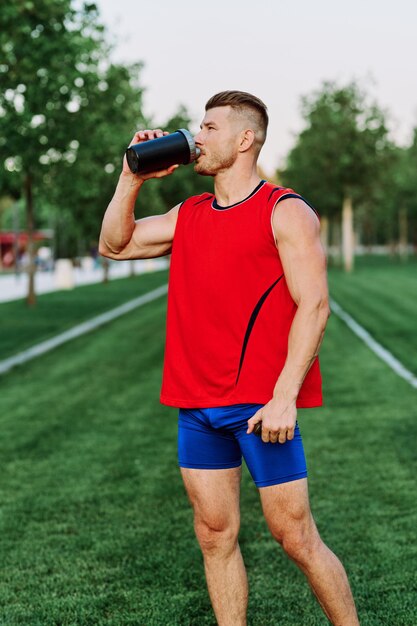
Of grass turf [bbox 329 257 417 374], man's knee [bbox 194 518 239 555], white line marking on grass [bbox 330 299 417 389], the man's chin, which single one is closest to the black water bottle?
the man's chin

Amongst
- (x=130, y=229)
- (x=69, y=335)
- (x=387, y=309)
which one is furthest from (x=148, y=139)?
(x=387, y=309)

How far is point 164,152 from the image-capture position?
349cm

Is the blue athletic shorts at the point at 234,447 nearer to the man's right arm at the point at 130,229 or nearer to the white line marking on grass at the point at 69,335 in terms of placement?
the man's right arm at the point at 130,229

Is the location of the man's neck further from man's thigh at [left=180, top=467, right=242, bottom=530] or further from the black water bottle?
man's thigh at [left=180, top=467, right=242, bottom=530]

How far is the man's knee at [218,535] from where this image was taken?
3.60 meters

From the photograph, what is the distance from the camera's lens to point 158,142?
3.50 m

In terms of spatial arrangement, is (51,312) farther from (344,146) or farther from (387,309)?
(344,146)

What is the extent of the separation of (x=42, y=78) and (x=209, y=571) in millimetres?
18734

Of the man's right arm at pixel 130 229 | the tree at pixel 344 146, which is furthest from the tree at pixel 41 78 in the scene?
the tree at pixel 344 146

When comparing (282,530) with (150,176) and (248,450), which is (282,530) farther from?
(150,176)

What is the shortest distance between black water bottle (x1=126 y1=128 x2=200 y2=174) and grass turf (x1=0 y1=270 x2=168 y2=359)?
1244 centimetres

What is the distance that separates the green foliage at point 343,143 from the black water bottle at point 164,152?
58.1m

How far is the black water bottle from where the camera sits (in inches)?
136

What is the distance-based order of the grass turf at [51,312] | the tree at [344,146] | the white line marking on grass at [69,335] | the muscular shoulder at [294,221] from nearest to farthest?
the muscular shoulder at [294,221] → the white line marking on grass at [69,335] → the grass turf at [51,312] → the tree at [344,146]
